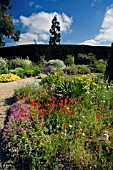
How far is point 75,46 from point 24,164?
67.6 feet

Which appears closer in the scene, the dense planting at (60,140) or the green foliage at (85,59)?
the dense planting at (60,140)

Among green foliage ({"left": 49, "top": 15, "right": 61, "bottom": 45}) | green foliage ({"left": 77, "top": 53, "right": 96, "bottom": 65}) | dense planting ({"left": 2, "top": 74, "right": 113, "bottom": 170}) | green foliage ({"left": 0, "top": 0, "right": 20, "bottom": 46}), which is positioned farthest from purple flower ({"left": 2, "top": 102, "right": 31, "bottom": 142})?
green foliage ({"left": 49, "top": 15, "right": 61, "bottom": 45})

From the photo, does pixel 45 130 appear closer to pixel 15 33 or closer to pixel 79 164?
pixel 79 164

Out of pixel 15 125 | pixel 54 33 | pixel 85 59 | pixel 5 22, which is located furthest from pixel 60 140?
pixel 54 33

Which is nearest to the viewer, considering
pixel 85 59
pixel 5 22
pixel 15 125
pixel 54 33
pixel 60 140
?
pixel 60 140

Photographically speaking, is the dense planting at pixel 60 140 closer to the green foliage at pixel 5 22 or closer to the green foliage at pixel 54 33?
the green foliage at pixel 5 22

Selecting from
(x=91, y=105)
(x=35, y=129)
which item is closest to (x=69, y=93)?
(x=91, y=105)

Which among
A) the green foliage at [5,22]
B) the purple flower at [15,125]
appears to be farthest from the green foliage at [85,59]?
the purple flower at [15,125]

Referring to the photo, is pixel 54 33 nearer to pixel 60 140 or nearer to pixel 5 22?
pixel 5 22

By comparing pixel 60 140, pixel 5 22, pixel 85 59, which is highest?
pixel 5 22

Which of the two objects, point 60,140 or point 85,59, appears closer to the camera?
point 60,140

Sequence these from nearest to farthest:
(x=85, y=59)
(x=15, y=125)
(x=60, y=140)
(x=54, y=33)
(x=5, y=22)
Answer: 1. (x=60, y=140)
2. (x=15, y=125)
3. (x=85, y=59)
4. (x=5, y=22)
5. (x=54, y=33)

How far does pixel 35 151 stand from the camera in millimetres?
3992

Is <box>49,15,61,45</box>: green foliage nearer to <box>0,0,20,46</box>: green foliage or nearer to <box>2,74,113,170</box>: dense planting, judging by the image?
<box>0,0,20,46</box>: green foliage
